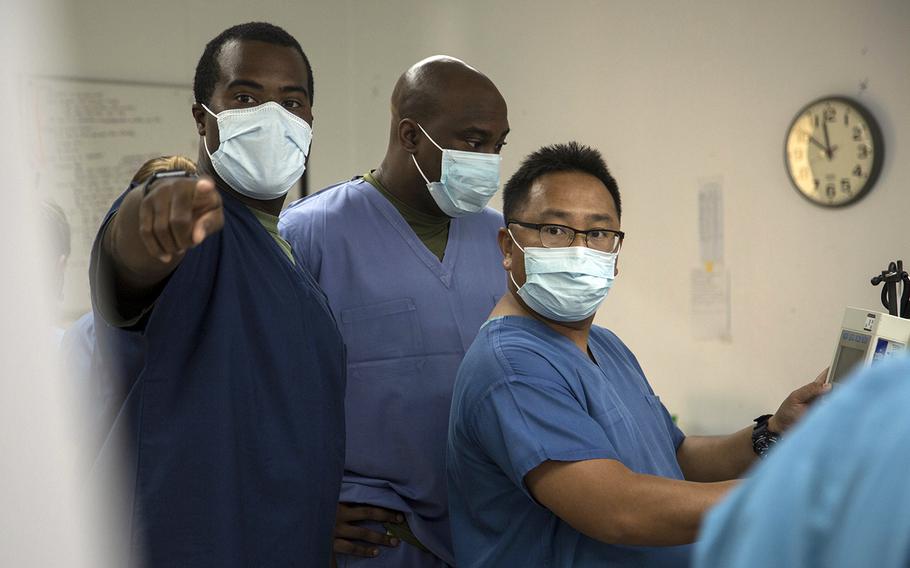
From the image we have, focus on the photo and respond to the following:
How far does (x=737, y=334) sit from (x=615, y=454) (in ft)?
6.00

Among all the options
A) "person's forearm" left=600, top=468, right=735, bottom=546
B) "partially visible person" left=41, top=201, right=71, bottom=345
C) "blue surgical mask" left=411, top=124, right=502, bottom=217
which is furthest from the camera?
"blue surgical mask" left=411, top=124, right=502, bottom=217

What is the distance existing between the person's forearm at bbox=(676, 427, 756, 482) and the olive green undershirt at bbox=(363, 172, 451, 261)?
1.96ft

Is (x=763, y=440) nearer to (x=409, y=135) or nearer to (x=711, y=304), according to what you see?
(x=409, y=135)

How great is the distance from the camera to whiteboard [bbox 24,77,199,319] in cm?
310

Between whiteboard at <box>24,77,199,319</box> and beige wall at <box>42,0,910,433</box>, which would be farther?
whiteboard at <box>24,77,199,319</box>

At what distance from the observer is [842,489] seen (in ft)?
1.17

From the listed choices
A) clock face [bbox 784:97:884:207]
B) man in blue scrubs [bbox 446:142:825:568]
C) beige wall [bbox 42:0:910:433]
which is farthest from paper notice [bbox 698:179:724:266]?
man in blue scrubs [bbox 446:142:825:568]

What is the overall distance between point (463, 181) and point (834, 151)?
1.40 metres

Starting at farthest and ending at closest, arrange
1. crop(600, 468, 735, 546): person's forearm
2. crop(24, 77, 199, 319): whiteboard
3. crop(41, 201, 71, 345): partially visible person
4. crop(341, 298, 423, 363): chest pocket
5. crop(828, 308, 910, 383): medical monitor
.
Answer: crop(24, 77, 199, 319): whiteboard
crop(341, 298, 423, 363): chest pocket
crop(828, 308, 910, 383): medical monitor
crop(600, 468, 735, 546): person's forearm
crop(41, 201, 71, 345): partially visible person

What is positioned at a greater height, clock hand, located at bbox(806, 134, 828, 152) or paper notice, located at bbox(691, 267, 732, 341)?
clock hand, located at bbox(806, 134, 828, 152)

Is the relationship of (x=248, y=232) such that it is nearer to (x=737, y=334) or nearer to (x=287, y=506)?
(x=287, y=506)

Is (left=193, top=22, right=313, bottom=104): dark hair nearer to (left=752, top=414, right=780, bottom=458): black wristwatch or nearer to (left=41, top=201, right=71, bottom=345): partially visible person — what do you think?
(left=41, top=201, right=71, bottom=345): partially visible person

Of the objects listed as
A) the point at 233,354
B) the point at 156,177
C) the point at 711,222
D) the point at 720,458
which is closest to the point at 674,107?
the point at 711,222

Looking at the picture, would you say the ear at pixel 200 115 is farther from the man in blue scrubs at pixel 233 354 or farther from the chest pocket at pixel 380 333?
the chest pocket at pixel 380 333
